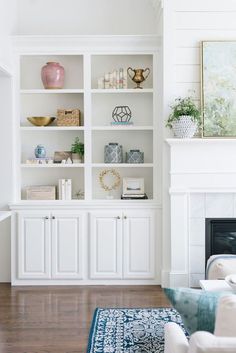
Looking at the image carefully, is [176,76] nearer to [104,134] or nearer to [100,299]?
[104,134]

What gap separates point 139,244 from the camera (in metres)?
4.89

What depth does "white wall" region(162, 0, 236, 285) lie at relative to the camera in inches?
184

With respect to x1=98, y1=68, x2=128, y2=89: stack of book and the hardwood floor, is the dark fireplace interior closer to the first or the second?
the hardwood floor

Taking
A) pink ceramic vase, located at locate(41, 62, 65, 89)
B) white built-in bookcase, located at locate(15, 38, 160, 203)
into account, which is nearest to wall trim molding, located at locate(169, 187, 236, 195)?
white built-in bookcase, located at locate(15, 38, 160, 203)

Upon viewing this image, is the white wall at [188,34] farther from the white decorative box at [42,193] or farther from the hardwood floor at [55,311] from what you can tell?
the hardwood floor at [55,311]

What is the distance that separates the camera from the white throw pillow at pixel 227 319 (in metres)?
1.71

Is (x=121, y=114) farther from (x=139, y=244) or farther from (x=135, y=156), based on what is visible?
(x=139, y=244)

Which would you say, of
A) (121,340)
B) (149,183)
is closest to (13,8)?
(149,183)

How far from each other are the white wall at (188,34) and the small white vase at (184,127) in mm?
215

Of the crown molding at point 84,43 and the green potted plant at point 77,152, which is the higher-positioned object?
the crown molding at point 84,43

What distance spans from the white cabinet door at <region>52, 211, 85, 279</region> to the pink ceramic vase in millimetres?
1264

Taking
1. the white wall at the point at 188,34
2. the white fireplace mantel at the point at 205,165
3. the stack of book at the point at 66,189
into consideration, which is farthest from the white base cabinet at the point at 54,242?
the white wall at the point at 188,34

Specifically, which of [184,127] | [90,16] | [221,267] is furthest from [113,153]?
[221,267]

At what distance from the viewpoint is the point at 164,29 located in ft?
15.4
